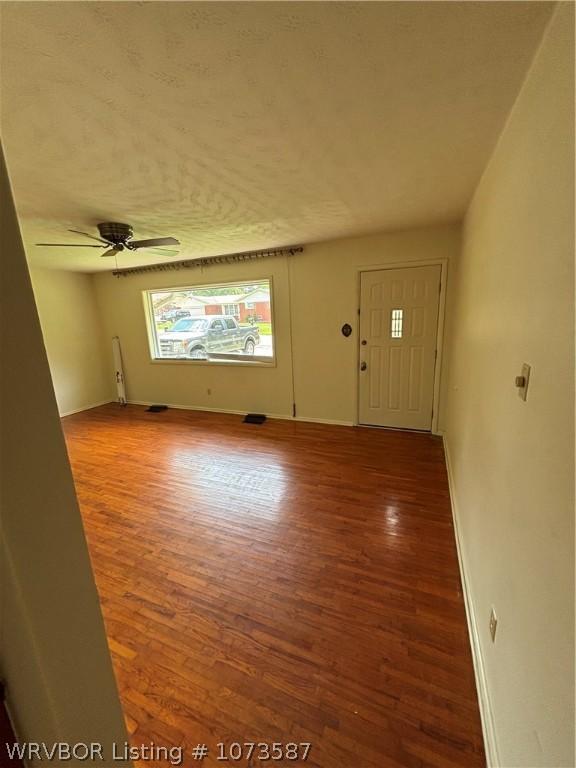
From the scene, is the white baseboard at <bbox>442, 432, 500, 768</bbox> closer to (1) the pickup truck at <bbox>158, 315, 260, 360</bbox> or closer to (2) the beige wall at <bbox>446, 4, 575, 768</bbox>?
(2) the beige wall at <bbox>446, 4, 575, 768</bbox>

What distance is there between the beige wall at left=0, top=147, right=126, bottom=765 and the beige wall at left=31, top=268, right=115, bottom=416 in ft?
17.3

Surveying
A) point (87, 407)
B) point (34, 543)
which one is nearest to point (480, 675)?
point (34, 543)

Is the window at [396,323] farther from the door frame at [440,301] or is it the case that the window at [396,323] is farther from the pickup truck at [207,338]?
the pickup truck at [207,338]

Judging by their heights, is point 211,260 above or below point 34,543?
above

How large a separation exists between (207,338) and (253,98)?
4.02m

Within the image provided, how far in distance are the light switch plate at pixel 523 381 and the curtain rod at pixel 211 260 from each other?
335 cm

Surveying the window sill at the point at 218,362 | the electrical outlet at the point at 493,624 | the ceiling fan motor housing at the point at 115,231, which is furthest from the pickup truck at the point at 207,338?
the electrical outlet at the point at 493,624

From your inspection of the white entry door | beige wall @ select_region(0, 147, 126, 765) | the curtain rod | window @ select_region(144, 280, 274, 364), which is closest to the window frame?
window @ select_region(144, 280, 274, 364)

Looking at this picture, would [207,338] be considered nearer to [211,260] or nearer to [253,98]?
[211,260]

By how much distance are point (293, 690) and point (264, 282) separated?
158 inches

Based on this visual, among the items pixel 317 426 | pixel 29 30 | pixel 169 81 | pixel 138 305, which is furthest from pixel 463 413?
pixel 138 305

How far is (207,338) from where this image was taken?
5016 millimetres

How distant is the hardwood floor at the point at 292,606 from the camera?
1153 mm

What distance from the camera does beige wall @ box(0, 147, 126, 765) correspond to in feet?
1.53
